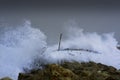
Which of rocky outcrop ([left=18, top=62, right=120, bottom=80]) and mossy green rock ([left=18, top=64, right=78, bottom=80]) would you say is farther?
rocky outcrop ([left=18, top=62, right=120, bottom=80])

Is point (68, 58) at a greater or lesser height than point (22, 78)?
Result: greater

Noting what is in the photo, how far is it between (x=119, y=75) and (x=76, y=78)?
4884 millimetres

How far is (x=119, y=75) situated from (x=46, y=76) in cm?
693

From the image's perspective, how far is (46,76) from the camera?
25.5 metres

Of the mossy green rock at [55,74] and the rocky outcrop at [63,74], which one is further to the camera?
the rocky outcrop at [63,74]

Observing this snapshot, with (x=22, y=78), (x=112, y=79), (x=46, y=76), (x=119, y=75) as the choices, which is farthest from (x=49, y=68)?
(x=119, y=75)

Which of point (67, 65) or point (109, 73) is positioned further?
point (67, 65)

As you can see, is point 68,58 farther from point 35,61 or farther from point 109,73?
point 109,73

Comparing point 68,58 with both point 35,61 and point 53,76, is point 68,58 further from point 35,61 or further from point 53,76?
point 53,76

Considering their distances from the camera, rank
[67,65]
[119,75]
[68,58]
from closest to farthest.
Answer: [119,75]
[67,65]
[68,58]

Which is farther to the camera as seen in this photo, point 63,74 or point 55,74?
point 63,74

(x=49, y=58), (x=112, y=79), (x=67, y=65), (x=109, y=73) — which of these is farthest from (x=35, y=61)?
(x=112, y=79)

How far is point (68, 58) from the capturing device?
1575 inches

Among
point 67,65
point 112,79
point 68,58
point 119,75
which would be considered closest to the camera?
point 112,79
